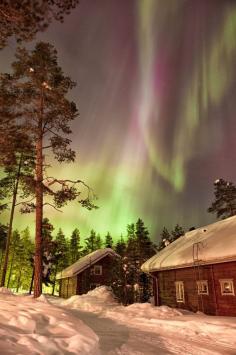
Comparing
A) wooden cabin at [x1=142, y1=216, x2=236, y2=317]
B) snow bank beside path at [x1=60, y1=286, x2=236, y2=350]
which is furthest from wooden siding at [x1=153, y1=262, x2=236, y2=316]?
snow bank beside path at [x1=60, y1=286, x2=236, y2=350]

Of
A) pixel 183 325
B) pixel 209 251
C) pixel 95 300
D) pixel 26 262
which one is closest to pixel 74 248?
pixel 26 262

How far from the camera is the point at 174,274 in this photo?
81.9ft

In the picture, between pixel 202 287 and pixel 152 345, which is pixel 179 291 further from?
pixel 152 345

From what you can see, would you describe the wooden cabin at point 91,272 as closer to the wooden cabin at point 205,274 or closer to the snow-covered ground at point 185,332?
the wooden cabin at point 205,274

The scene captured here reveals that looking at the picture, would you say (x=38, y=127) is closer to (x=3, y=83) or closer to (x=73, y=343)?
(x=3, y=83)

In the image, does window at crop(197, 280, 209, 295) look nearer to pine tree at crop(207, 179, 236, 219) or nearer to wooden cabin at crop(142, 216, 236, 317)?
wooden cabin at crop(142, 216, 236, 317)

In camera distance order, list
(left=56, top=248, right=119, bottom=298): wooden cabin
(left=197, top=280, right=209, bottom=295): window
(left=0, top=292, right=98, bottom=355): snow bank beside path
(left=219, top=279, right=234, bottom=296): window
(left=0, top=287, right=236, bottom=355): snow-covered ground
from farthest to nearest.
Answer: (left=56, top=248, right=119, bottom=298): wooden cabin, (left=197, top=280, right=209, bottom=295): window, (left=219, top=279, right=234, bottom=296): window, (left=0, top=287, right=236, bottom=355): snow-covered ground, (left=0, top=292, right=98, bottom=355): snow bank beside path

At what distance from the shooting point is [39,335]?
6.59 meters

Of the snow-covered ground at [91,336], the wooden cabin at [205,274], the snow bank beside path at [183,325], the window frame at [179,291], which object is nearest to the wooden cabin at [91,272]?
the wooden cabin at [205,274]

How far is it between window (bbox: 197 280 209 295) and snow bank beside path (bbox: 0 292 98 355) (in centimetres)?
1408

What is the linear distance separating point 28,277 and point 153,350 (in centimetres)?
7852

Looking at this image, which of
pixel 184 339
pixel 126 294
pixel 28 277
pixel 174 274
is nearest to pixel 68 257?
pixel 28 277

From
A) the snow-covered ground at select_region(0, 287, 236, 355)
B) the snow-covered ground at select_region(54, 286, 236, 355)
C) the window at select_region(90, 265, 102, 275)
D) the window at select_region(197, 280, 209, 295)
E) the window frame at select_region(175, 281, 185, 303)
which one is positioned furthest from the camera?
the window at select_region(90, 265, 102, 275)

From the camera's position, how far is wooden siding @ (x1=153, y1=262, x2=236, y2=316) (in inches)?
727
